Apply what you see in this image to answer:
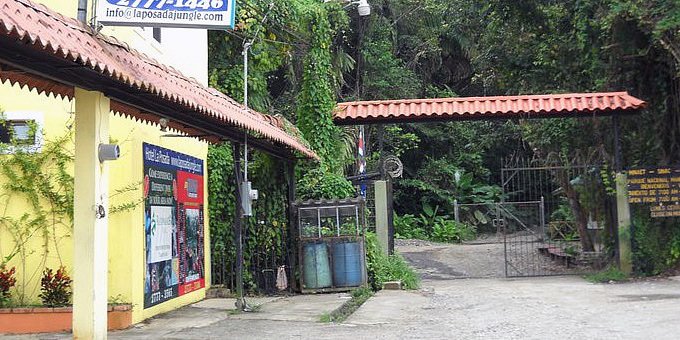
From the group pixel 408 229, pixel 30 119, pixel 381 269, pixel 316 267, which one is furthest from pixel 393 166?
pixel 408 229

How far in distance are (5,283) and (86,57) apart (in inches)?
200

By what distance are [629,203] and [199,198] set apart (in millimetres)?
9042

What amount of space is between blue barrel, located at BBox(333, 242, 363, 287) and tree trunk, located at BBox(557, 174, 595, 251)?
29.4 feet

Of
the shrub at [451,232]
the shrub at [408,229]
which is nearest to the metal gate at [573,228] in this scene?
the shrub at [451,232]

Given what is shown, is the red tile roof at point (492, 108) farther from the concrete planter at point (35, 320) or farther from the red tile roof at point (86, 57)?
the concrete planter at point (35, 320)

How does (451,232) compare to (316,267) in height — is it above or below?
above

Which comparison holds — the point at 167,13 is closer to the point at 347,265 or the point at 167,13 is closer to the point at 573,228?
the point at 347,265

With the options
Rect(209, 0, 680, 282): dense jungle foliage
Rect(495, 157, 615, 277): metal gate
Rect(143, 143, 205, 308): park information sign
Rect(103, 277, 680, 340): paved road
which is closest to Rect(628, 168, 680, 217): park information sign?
Rect(209, 0, 680, 282): dense jungle foliage

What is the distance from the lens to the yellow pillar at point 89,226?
21.2 feet

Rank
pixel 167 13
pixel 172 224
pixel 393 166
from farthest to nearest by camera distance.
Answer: pixel 393 166, pixel 172 224, pixel 167 13

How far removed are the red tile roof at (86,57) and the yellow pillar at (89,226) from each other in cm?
41

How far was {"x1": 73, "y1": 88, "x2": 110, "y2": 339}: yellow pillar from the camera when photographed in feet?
21.2

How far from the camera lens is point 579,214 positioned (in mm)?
20594

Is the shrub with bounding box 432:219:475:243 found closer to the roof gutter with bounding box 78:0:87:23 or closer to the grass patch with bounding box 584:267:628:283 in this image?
the grass patch with bounding box 584:267:628:283
